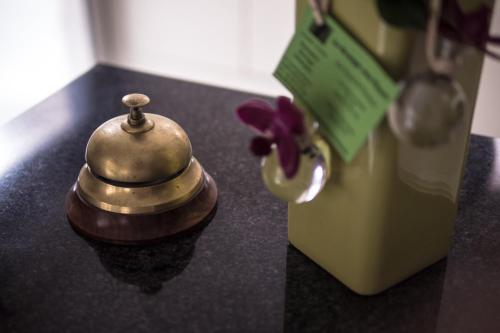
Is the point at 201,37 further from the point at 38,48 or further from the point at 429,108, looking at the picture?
the point at 429,108

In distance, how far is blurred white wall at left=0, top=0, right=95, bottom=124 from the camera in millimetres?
1842

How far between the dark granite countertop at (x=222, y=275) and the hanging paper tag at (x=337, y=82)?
6.6 inches

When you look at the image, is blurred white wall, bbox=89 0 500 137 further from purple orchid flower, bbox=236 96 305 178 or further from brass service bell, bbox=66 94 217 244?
purple orchid flower, bbox=236 96 305 178

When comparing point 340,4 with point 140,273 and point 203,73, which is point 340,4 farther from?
point 203,73

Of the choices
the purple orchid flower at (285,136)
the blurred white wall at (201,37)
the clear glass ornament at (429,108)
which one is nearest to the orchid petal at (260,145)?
the purple orchid flower at (285,136)

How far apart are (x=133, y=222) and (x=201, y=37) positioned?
141 cm

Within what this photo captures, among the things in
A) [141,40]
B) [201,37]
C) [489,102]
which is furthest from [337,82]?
[141,40]

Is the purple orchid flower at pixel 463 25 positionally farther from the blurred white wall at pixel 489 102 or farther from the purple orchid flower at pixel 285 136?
the blurred white wall at pixel 489 102

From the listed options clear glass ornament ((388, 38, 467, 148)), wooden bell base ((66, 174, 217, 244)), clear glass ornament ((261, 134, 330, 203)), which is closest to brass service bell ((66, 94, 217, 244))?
wooden bell base ((66, 174, 217, 244))

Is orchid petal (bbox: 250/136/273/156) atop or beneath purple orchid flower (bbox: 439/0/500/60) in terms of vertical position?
beneath

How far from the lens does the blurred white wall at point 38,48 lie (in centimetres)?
184

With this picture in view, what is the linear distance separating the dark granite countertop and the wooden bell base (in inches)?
0.4

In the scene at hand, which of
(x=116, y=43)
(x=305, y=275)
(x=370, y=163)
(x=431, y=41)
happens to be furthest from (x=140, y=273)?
(x=116, y=43)

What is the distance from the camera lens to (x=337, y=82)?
1.84 feet
